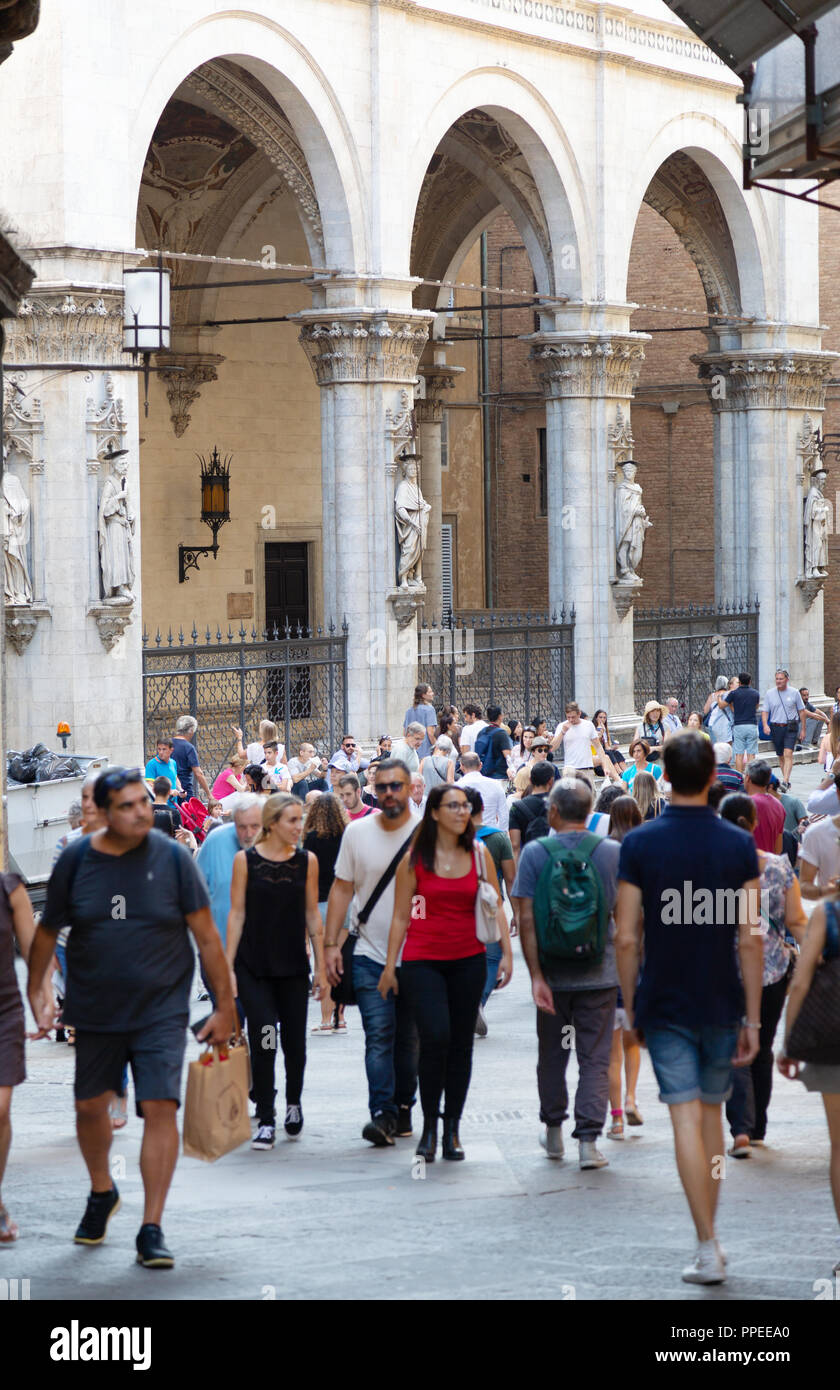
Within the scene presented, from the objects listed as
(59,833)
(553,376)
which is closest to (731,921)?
(59,833)

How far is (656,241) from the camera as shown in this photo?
33969 millimetres

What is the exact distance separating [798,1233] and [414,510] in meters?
14.8

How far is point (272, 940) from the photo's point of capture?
7820mm

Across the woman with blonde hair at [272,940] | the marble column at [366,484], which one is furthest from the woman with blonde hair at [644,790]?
the marble column at [366,484]

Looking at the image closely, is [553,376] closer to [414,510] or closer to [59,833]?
[414,510]

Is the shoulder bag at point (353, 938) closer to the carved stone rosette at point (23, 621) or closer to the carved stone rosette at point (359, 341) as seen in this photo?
the carved stone rosette at point (23, 621)

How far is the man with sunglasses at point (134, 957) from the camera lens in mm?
5910

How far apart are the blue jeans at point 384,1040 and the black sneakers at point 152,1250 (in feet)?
6.79

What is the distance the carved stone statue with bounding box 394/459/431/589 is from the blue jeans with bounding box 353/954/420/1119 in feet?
42.1

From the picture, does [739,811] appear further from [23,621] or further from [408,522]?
[408,522]

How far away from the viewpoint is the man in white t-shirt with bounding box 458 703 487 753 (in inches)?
639

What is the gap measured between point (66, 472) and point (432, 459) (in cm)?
1372

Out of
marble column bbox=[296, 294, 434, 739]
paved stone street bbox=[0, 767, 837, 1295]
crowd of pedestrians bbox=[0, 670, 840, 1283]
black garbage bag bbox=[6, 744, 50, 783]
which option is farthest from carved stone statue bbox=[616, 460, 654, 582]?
paved stone street bbox=[0, 767, 837, 1295]
